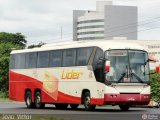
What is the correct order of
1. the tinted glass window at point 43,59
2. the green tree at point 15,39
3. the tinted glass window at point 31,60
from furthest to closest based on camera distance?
the green tree at point 15,39 < the tinted glass window at point 31,60 < the tinted glass window at point 43,59

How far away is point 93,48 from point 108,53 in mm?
1157

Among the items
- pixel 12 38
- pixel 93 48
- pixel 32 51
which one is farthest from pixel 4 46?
pixel 93 48

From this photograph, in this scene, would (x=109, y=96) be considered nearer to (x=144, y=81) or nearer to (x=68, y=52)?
(x=144, y=81)

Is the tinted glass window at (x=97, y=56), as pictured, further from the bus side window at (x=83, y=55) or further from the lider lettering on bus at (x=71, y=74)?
the lider lettering on bus at (x=71, y=74)

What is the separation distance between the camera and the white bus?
29.3 meters

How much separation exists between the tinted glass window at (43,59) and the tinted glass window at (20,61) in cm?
191

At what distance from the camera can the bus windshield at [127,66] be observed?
29359 mm

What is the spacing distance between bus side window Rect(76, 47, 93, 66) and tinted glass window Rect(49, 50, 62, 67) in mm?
1913

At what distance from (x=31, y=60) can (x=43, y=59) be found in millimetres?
1471

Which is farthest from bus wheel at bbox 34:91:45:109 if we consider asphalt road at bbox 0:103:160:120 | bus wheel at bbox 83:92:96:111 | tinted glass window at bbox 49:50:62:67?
bus wheel at bbox 83:92:96:111

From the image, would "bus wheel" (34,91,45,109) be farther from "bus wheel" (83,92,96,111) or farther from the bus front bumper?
the bus front bumper

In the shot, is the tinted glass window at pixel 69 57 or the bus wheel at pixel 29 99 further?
the bus wheel at pixel 29 99

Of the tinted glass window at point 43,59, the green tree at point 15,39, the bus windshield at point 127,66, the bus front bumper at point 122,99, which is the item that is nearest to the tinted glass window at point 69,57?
the tinted glass window at point 43,59

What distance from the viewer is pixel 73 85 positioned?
32.2 metres
